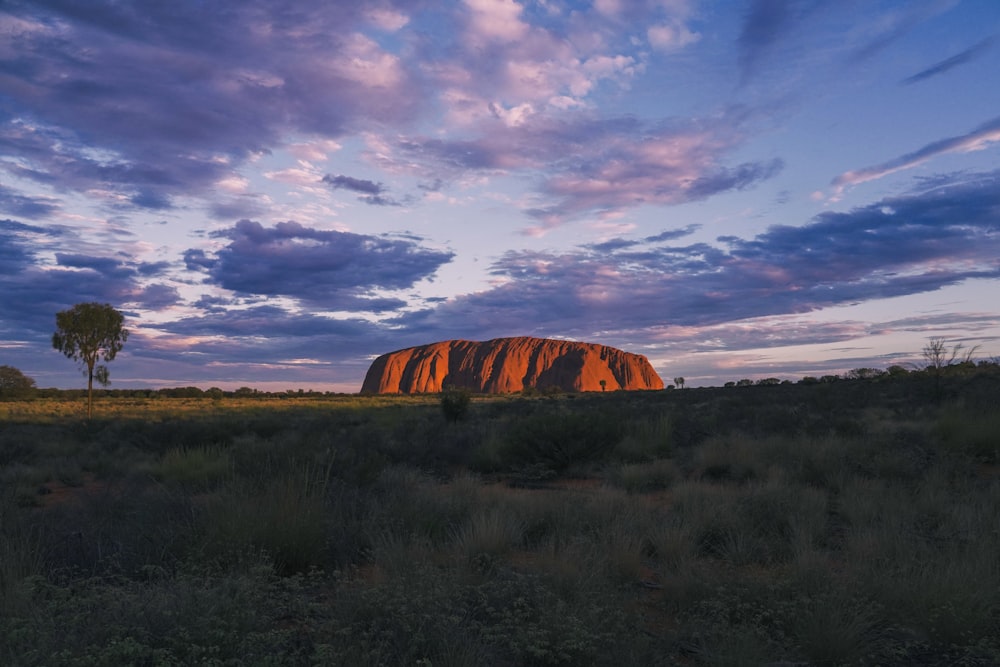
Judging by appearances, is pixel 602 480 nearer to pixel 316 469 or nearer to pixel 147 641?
pixel 316 469

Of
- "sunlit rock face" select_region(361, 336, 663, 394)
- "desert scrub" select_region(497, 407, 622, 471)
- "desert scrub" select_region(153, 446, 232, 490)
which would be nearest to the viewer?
"desert scrub" select_region(153, 446, 232, 490)

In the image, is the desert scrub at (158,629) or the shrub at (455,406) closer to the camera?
the desert scrub at (158,629)

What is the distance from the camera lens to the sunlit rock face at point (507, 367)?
107688 millimetres

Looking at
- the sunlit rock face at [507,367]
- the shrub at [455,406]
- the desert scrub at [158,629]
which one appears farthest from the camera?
the sunlit rock face at [507,367]

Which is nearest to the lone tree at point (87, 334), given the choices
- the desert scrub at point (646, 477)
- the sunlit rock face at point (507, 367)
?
the desert scrub at point (646, 477)

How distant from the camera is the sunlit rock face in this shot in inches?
4240

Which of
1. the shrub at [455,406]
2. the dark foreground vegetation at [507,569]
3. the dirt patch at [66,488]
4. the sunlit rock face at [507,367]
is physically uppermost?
the sunlit rock face at [507,367]

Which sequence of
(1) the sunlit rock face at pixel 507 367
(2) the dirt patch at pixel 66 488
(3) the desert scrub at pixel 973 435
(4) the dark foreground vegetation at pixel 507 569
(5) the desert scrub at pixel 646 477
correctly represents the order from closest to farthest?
(4) the dark foreground vegetation at pixel 507 569, (2) the dirt patch at pixel 66 488, (5) the desert scrub at pixel 646 477, (3) the desert scrub at pixel 973 435, (1) the sunlit rock face at pixel 507 367

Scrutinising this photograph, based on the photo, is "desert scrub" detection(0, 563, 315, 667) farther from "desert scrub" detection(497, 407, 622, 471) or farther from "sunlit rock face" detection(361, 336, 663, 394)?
"sunlit rock face" detection(361, 336, 663, 394)

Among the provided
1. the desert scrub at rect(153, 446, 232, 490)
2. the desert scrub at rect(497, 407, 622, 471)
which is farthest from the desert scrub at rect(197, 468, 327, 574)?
the desert scrub at rect(497, 407, 622, 471)

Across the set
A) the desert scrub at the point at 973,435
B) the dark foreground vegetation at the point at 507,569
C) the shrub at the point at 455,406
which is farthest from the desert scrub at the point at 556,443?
the shrub at the point at 455,406

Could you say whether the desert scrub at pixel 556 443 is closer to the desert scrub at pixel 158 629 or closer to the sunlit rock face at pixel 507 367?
the desert scrub at pixel 158 629

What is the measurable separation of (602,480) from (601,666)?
29.2ft

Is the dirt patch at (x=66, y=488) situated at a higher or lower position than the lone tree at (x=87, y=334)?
lower
